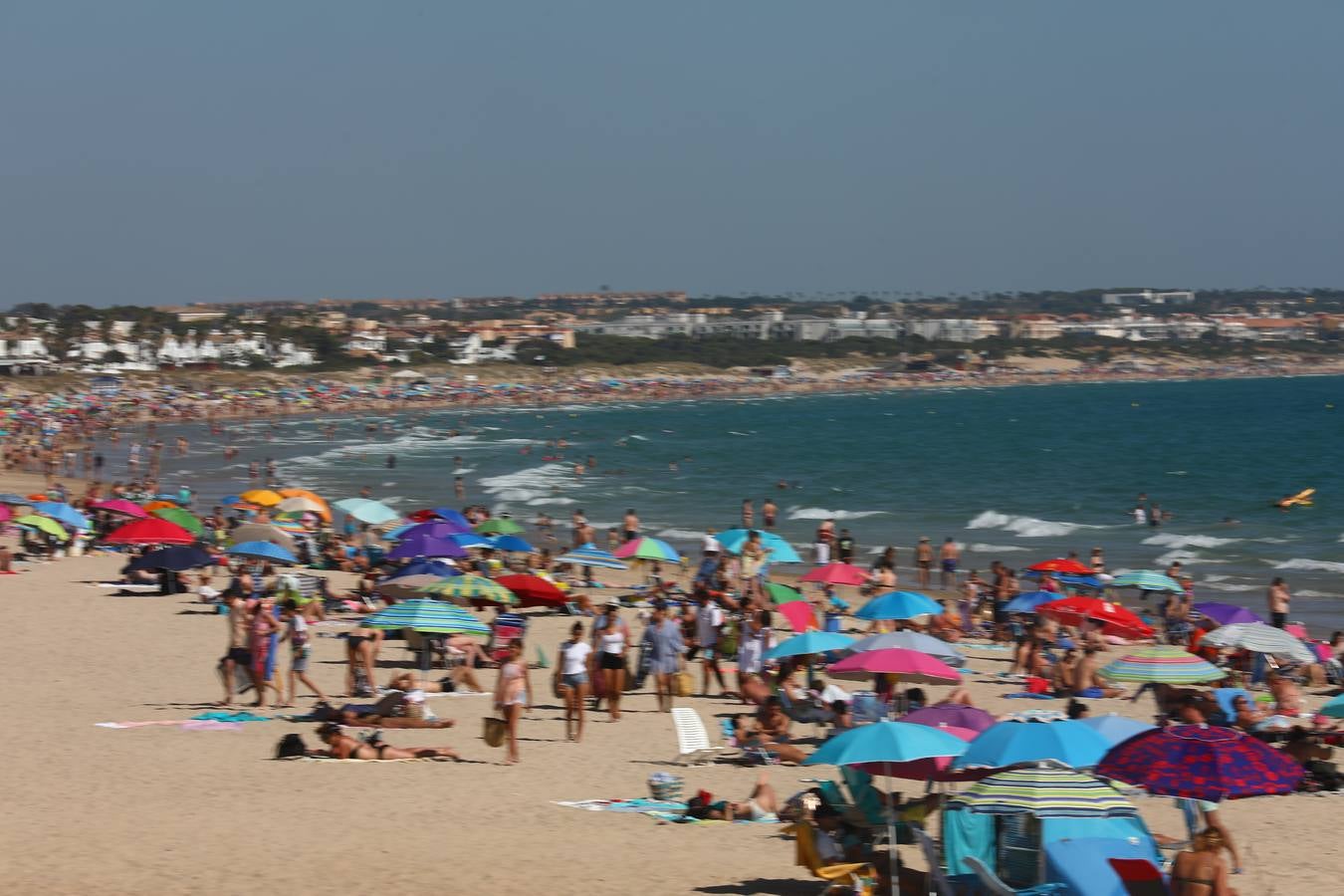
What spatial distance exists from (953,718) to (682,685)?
16.5ft

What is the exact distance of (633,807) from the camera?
950 cm

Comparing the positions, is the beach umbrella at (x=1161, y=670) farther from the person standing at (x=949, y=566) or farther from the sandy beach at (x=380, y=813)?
the person standing at (x=949, y=566)

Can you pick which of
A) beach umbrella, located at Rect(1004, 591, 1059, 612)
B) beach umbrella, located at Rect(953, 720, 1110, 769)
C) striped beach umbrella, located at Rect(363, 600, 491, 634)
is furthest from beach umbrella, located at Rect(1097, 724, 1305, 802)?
beach umbrella, located at Rect(1004, 591, 1059, 612)

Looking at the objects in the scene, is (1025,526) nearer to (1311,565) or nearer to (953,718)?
(1311,565)

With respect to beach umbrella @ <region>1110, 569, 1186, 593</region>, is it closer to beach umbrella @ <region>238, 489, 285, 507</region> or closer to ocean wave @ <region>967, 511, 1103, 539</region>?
→ ocean wave @ <region>967, 511, 1103, 539</region>

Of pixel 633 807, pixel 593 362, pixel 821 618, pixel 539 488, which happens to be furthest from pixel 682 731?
pixel 593 362

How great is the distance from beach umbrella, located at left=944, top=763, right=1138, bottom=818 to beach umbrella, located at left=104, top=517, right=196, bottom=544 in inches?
581

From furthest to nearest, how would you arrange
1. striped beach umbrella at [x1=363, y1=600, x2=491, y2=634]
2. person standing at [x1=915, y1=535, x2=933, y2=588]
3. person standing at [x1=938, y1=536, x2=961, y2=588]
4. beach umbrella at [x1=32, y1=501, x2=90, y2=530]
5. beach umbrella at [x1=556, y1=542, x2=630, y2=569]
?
person standing at [x1=915, y1=535, x2=933, y2=588] < person standing at [x1=938, y1=536, x2=961, y2=588] < beach umbrella at [x1=32, y1=501, x2=90, y2=530] < beach umbrella at [x1=556, y1=542, x2=630, y2=569] < striped beach umbrella at [x1=363, y1=600, x2=491, y2=634]

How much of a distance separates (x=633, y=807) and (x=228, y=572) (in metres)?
13.0

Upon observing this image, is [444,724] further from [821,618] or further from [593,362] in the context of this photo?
[593,362]

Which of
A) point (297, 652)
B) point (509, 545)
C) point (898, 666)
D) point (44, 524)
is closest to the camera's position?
point (898, 666)

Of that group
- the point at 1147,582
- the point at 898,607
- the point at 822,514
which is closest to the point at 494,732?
the point at 898,607

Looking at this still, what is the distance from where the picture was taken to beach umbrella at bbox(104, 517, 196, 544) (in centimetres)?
1919

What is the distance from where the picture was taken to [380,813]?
9164 mm
